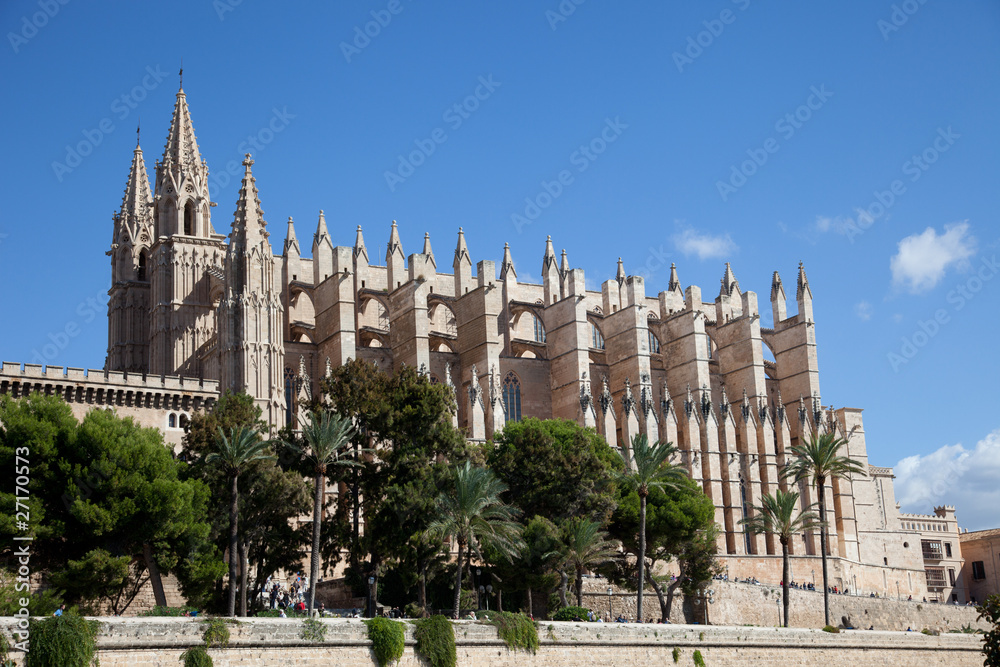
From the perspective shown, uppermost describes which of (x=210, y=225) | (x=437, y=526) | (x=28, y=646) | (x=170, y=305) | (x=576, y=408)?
(x=210, y=225)

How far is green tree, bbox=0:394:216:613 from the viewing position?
112 ft

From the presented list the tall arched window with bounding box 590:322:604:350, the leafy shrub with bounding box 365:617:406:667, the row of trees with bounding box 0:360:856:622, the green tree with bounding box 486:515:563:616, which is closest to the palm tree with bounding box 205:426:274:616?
the row of trees with bounding box 0:360:856:622

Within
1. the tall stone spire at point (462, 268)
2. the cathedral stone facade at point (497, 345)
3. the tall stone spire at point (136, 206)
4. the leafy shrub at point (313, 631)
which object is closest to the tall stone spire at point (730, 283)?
the cathedral stone facade at point (497, 345)

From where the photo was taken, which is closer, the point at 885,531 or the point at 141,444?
the point at 141,444

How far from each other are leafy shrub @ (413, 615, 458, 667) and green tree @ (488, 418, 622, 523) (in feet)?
43.2

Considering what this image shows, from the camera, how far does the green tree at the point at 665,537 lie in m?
46.7

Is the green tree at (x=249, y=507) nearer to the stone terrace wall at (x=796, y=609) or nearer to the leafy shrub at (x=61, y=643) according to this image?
the leafy shrub at (x=61, y=643)

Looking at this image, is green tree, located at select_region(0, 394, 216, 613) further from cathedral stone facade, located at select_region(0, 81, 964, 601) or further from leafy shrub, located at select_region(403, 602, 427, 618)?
cathedral stone facade, located at select_region(0, 81, 964, 601)

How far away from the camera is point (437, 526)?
119 feet

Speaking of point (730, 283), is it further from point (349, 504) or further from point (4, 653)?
point (4, 653)

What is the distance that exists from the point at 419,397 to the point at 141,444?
9371mm

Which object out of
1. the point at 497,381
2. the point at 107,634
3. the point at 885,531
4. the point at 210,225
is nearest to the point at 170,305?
the point at 210,225

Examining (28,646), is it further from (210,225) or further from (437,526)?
(210,225)

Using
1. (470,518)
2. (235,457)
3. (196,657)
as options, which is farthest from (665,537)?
(196,657)
